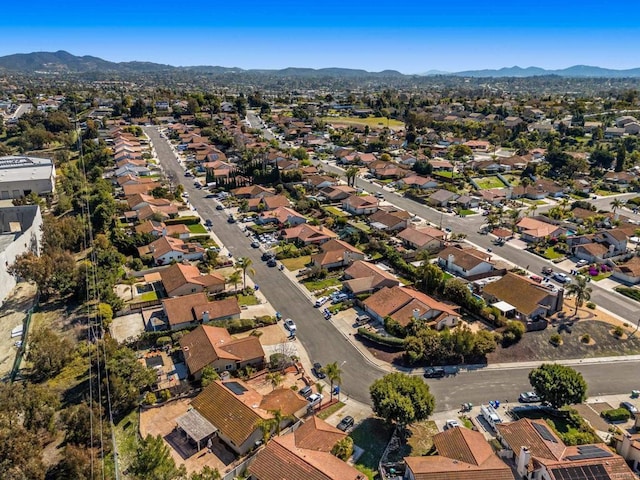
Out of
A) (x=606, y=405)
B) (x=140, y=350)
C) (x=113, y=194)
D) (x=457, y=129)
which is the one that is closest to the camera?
(x=606, y=405)

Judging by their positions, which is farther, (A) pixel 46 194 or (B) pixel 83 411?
(A) pixel 46 194

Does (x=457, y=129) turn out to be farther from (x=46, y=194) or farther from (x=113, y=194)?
(x=46, y=194)

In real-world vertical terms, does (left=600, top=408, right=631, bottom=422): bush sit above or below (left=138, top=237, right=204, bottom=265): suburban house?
below

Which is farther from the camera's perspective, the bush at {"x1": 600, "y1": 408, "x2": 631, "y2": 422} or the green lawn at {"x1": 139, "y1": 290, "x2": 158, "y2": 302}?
the green lawn at {"x1": 139, "y1": 290, "x2": 158, "y2": 302}

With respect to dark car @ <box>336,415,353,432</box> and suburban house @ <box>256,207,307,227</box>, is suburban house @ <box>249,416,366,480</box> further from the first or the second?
suburban house @ <box>256,207,307,227</box>

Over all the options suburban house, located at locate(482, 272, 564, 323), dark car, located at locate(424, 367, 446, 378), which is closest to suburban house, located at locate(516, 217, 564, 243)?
suburban house, located at locate(482, 272, 564, 323)

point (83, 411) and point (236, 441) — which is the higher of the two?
point (83, 411)

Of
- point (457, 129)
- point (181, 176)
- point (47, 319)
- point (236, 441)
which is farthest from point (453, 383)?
point (457, 129)
